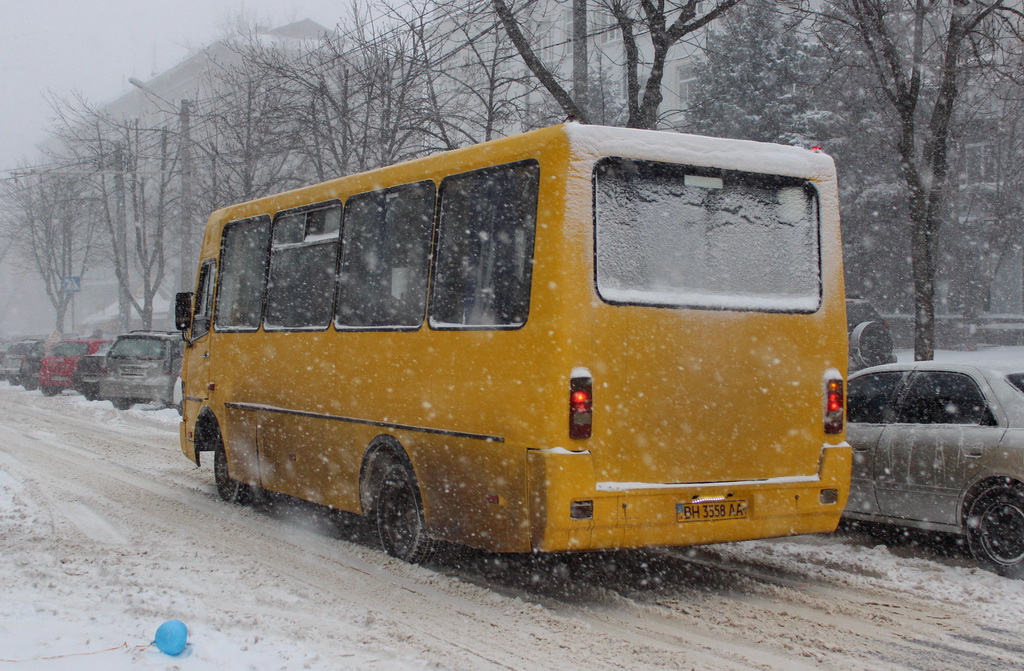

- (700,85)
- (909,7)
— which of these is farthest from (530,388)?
(700,85)

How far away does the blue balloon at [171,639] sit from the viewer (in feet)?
16.9

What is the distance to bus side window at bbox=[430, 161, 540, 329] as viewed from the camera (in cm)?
650

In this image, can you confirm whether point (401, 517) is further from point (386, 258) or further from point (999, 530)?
point (999, 530)

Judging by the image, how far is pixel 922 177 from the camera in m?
13.7

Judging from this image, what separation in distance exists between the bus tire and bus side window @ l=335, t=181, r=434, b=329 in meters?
3.11

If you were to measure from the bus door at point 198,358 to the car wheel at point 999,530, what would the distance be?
729 centimetres

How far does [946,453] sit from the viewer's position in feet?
26.1

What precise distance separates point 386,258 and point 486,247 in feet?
4.53

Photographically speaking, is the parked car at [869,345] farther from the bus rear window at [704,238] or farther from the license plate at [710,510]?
the license plate at [710,510]

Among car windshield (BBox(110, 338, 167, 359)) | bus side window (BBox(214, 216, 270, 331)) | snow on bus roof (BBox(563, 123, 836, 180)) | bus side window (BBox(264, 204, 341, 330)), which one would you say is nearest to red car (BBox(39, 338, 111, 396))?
car windshield (BBox(110, 338, 167, 359))

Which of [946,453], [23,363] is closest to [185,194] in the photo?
[23,363]

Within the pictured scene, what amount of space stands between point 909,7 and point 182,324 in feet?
32.0

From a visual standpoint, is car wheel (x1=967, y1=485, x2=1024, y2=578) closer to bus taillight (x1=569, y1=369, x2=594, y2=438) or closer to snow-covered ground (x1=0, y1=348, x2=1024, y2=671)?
snow-covered ground (x1=0, y1=348, x2=1024, y2=671)

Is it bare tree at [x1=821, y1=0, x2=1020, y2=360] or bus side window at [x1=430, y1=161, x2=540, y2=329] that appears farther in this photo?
bare tree at [x1=821, y1=0, x2=1020, y2=360]
